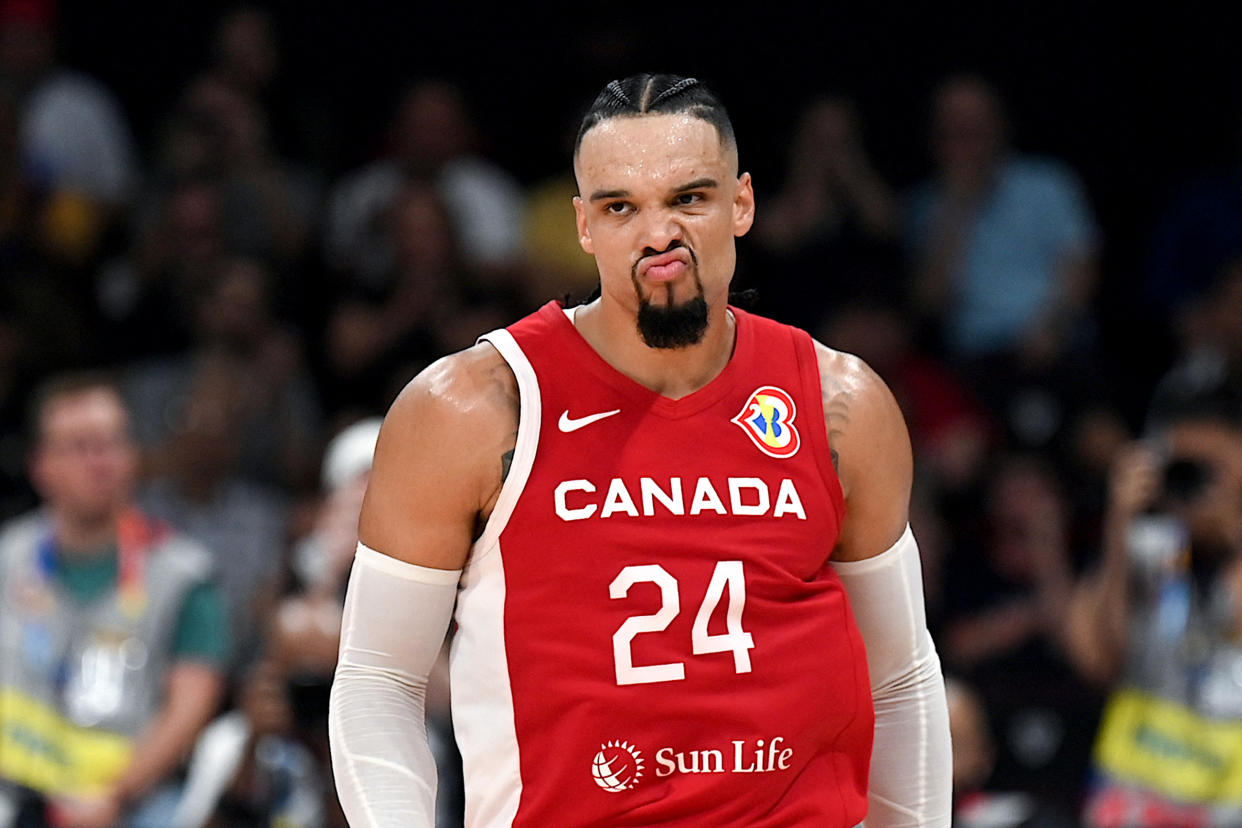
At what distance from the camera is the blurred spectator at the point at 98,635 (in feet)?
19.7

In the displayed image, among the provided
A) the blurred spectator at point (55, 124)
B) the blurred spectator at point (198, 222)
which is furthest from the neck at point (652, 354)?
the blurred spectator at point (55, 124)

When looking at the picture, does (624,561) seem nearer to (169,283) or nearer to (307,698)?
(307,698)

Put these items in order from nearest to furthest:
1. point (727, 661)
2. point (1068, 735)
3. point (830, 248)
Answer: point (727, 661), point (1068, 735), point (830, 248)

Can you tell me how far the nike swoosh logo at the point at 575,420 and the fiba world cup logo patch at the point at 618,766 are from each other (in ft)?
1.58

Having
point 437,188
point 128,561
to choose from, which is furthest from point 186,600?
point 437,188

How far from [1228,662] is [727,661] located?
131 inches

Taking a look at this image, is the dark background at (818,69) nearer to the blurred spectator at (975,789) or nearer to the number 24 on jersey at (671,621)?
the blurred spectator at (975,789)

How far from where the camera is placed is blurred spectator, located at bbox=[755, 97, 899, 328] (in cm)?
781

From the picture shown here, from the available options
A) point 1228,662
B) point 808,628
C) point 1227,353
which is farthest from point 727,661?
point 1227,353

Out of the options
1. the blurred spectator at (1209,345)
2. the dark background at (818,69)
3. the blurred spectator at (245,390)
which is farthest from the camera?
the dark background at (818,69)

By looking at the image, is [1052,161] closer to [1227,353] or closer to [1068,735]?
[1227,353]

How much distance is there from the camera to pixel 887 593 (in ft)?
10.4

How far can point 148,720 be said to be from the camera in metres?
6.15

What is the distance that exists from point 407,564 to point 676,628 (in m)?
0.42
